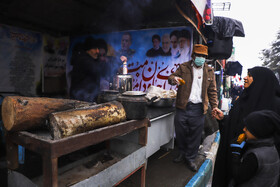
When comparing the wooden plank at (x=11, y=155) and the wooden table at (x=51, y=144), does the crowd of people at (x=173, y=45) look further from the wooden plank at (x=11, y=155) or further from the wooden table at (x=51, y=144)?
the wooden plank at (x=11, y=155)

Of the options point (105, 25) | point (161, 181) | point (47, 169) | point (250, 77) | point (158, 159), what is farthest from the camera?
point (105, 25)

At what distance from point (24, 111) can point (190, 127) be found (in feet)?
9.17

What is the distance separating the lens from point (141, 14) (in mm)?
4477

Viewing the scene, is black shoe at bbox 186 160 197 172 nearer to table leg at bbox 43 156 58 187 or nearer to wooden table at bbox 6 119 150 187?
wooden table at bbox 6 119 150 187

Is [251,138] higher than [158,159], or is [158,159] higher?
[251,138]

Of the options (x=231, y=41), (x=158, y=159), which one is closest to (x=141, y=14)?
(x=231, y=41)

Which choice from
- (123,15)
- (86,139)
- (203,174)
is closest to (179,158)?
(203,174)

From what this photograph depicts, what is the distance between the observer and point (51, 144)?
3.85 ft

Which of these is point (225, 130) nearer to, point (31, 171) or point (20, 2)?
point (31, 171)

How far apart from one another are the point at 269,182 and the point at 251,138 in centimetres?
42

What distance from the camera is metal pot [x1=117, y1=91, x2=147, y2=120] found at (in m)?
1.96

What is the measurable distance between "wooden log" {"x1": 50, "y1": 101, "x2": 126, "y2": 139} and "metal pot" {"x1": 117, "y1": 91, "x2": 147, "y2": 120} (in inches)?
3.0

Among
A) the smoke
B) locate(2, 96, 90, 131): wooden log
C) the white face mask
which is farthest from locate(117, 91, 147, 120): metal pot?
the smoke

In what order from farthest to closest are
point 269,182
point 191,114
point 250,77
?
point 191,114 < point 250,77 < point 269,182
